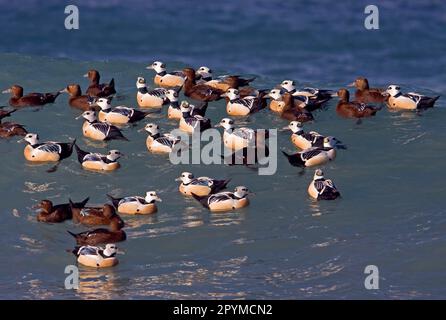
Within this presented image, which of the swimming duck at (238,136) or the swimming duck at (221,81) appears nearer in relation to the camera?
the swimming duck at (238,136)

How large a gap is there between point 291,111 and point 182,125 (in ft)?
9.26

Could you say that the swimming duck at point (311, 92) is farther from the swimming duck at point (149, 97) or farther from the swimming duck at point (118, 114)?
the swimming duck at point (118, 114)

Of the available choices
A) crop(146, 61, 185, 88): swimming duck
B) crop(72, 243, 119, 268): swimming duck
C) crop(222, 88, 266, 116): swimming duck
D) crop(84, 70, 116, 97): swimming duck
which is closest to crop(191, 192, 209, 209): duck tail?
crop(72, 243, 119, 268): swimming duck

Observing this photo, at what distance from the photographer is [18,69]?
41.6 metres

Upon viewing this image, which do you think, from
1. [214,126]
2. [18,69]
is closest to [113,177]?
[214,126]

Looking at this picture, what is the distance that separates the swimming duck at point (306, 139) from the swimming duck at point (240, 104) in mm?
2012

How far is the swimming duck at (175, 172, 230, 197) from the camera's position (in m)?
31.3

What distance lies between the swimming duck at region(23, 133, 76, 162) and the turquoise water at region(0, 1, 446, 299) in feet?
0.73

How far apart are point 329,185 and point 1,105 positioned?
35.8 ft

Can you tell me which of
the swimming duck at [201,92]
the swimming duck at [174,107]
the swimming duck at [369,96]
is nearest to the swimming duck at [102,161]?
the swimming duck at [174,107]

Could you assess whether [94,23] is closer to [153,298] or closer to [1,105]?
[1,105]

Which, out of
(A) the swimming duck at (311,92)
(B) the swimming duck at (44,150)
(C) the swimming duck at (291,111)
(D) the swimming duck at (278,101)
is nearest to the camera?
(B) the swimming duck at (44,150)

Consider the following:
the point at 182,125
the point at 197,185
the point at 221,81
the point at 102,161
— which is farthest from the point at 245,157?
the point at 221,81

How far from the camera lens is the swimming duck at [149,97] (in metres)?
37.2
